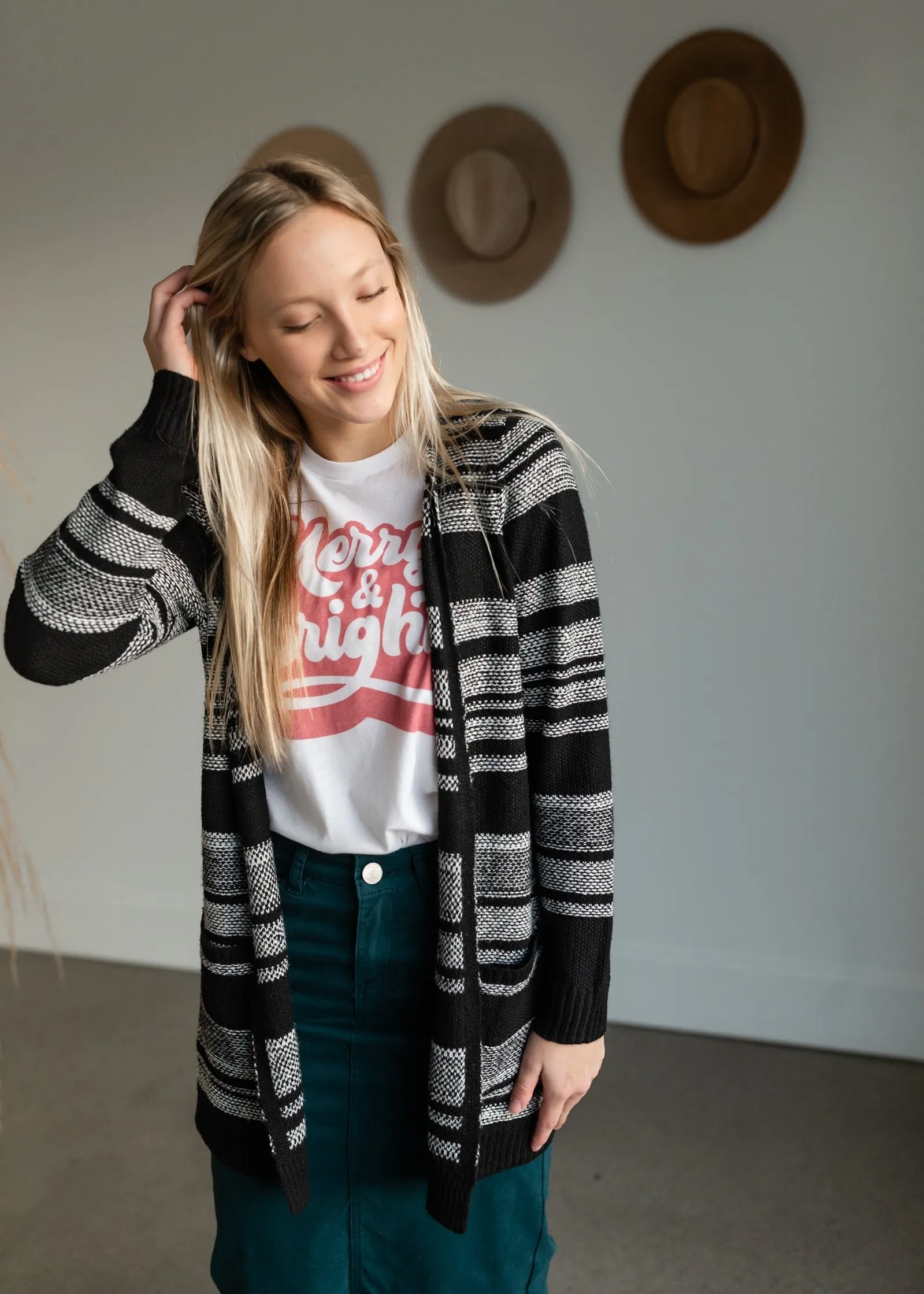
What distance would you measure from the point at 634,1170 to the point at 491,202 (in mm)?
1958

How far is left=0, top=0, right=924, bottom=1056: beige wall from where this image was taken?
223 centimetres

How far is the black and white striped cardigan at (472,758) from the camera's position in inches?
41.2

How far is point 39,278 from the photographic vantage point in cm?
288

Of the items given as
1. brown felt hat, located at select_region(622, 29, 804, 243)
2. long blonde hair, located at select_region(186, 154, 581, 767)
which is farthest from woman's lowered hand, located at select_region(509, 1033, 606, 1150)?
brown felt hat, located at select_region(622, 29, 804, 243)

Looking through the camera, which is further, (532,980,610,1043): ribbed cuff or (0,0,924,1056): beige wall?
(0,0,924,1056): beige wall

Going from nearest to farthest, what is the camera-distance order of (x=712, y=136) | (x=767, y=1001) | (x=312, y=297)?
(x=312, y=297) < (x=712, y=136) < (x=767, y=1001)

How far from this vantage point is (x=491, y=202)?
2.41 m

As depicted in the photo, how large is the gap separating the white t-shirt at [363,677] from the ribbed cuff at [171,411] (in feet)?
0.50

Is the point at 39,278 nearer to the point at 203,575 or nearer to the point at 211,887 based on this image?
the point at 203,575

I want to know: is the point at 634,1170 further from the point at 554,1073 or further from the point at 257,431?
the point at 257,431

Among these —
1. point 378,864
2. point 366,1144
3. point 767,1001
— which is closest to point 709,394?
point 767,1001

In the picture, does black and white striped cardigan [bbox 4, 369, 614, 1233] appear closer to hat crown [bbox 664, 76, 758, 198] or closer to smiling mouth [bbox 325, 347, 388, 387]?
smiling mouth [bbox 325, 347, 388, 387]

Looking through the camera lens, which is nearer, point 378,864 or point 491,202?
point 378,864

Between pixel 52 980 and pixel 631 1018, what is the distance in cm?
152
